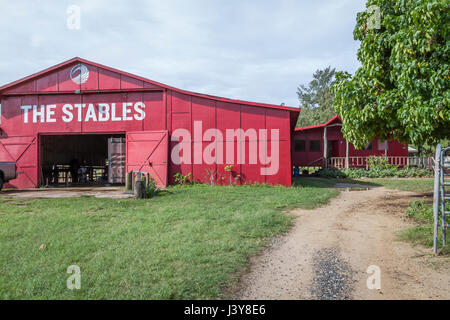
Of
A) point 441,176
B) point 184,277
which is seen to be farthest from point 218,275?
point 441,176

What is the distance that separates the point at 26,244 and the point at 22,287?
1960 millimetres

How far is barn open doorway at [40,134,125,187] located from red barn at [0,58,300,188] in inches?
4.3

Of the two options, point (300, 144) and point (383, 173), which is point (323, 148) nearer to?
point (300, 144)

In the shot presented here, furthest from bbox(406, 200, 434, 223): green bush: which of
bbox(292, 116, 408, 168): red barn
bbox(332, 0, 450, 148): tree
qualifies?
bbox(292, 116, 408, 168): red barn

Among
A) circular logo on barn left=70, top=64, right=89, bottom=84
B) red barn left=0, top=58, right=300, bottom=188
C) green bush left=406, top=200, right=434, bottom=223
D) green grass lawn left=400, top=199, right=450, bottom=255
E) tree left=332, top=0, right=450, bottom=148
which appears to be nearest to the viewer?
green grass lawn left=400, top=199, right=450, bottom=255

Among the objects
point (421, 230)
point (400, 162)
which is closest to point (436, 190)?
point (421, 230)

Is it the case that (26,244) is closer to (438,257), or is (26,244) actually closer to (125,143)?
(438,257)

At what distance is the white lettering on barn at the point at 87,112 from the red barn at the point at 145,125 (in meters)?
0.05

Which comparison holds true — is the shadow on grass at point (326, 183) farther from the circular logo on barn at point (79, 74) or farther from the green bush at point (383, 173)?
the circular logo on barn at point (79, 74)

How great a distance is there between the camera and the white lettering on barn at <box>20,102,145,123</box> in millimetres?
14977

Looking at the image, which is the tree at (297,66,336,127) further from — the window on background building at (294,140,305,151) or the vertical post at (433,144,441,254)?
the vertical post at (433,144,441,254)

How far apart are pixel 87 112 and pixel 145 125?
3.19 metres

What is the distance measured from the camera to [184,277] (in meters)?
3.81

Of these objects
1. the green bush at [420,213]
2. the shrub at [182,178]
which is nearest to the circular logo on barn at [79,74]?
the shrub at [182,178]
